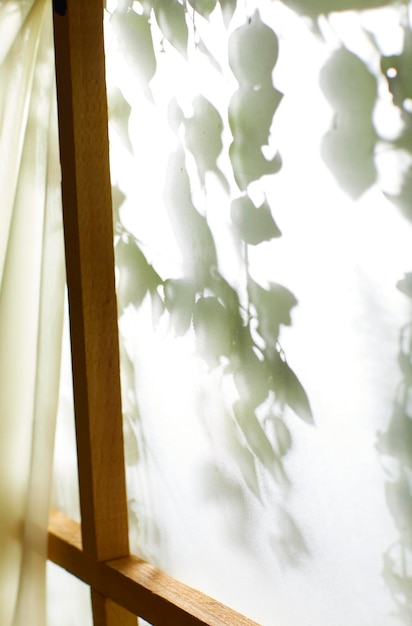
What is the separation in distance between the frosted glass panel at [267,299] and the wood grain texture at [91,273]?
0.18 ft

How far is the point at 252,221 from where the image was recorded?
1308 mm

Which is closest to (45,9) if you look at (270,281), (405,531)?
(270,281)

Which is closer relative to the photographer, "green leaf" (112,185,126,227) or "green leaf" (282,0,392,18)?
"green leaf" (282,0,392,18)

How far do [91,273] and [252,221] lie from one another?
1.23ft

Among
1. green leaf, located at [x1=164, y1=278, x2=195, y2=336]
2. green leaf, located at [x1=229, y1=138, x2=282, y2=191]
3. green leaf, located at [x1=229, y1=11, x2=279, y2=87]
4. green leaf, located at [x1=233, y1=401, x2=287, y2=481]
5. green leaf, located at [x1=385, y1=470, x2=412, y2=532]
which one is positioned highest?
green leaf, located at [x1=229, y1=11, x2=279, y2=87]

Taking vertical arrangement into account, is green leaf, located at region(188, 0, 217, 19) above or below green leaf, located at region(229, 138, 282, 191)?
above

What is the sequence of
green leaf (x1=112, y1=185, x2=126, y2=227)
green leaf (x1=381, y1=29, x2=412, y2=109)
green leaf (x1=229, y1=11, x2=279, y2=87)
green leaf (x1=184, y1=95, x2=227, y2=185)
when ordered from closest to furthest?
green leaf (x1=381, y1=29, x2=412, y2=109), green leaf (x1=229, y1=11, x2=279, y2=87), green leaf (x1=184, y1=95, x2=227, y2=185), green leaf (x1=112, y1=185, x2=126, y2=227)

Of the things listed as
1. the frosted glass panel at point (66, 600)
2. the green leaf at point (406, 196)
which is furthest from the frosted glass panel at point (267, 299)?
the frosted glass panel at point (66, 600)

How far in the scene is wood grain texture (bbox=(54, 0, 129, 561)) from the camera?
1501 mm

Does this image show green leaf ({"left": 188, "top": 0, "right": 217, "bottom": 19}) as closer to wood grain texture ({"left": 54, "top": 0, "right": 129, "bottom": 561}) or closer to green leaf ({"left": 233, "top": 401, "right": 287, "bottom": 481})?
wood grain texture ({"left": 54, "top": 0, "right": 129, "bottom": 561})

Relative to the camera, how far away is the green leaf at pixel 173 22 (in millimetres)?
1401

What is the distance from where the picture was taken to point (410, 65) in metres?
1.03

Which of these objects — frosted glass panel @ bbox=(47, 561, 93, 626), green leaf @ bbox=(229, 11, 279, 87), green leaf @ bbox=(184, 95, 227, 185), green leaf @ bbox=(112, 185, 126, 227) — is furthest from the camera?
frosted glass panel @ bbox=(47, 561, 93, 626)

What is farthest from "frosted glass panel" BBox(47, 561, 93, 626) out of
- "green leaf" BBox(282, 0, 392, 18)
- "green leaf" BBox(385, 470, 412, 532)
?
"green leaf" BBox(282, 0, 392, 18)
